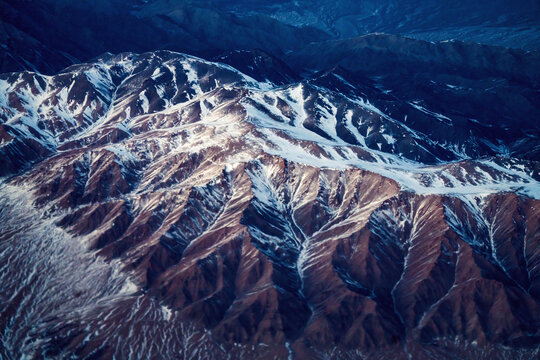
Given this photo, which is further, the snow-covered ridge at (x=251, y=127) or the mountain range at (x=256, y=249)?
the snow-covered ridge at (x=251, y=127)

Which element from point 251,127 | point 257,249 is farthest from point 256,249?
point 251,127

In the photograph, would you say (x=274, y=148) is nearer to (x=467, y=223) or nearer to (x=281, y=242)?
(x=281, y=242)

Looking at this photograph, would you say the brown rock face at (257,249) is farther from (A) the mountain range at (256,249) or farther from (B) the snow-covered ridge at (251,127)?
(B) the snow-covered ridge at (251,127)

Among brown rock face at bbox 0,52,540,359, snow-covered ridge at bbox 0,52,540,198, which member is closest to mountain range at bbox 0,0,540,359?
brown rock face at bbox 0,52,540,359

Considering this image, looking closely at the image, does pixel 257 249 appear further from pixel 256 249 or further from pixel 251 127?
pixel 251 127

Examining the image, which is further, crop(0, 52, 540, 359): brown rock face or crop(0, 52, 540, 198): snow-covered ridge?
crop(0, 52, 540, 198): snow-covered ridge

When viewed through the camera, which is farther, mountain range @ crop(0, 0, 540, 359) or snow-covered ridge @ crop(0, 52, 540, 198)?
snow-covered ridge @ crop(0, 52, 540, 198)

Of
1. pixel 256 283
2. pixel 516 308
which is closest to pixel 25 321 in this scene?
pixel 256 283

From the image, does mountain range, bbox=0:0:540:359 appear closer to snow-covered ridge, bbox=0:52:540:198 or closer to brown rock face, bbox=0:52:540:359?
brown rock face, bbox=0:52:540:359

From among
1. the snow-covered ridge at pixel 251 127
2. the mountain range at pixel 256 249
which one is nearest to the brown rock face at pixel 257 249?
the mountain range at pixel 256 249
